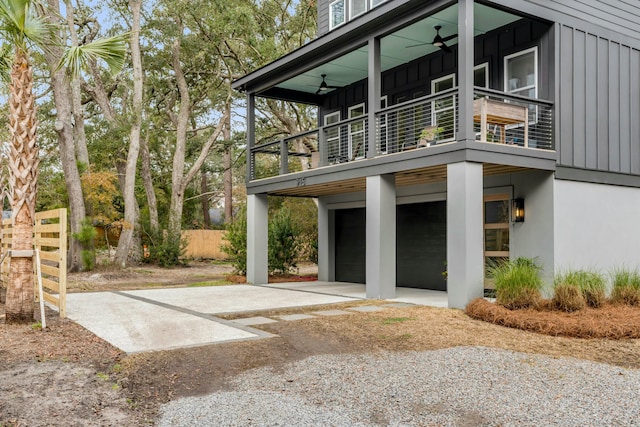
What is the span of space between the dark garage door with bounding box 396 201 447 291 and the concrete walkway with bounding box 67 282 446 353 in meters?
0.58

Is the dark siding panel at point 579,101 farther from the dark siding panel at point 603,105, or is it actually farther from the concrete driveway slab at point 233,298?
the concrete driveway slab at point 233,298

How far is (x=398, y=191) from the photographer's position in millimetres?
13375

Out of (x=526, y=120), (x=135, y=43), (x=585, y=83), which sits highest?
(x=135, y=43)

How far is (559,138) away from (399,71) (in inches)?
190

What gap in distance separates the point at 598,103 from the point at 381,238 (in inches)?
192

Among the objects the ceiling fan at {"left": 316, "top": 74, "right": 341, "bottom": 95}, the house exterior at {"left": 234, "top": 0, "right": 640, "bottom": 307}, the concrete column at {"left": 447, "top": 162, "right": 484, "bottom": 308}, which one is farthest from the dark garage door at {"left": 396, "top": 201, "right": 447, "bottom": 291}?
the ceiling fan at {"left": 316, "top": 74, "right": 341, "bottom": 95}

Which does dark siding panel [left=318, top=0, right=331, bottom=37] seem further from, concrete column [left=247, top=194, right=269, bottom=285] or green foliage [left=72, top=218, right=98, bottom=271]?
green foliage [left=72, top=218, right=98, bottom=271]

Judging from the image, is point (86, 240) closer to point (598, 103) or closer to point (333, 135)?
point (333, 135)

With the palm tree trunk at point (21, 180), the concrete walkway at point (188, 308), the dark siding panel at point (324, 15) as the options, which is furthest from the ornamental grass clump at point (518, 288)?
the dark siding panel at point (324, 15)

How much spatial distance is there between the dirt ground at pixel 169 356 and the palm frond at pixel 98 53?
376cm

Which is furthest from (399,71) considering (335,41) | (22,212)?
(22,212)

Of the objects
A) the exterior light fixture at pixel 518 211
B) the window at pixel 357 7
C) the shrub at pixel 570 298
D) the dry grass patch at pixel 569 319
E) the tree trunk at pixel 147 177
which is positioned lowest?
the dry grass patch at pixel 569 319

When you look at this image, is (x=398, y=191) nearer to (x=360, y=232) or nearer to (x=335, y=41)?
(x=360, y=232)

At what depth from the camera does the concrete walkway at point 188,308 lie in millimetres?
6785
